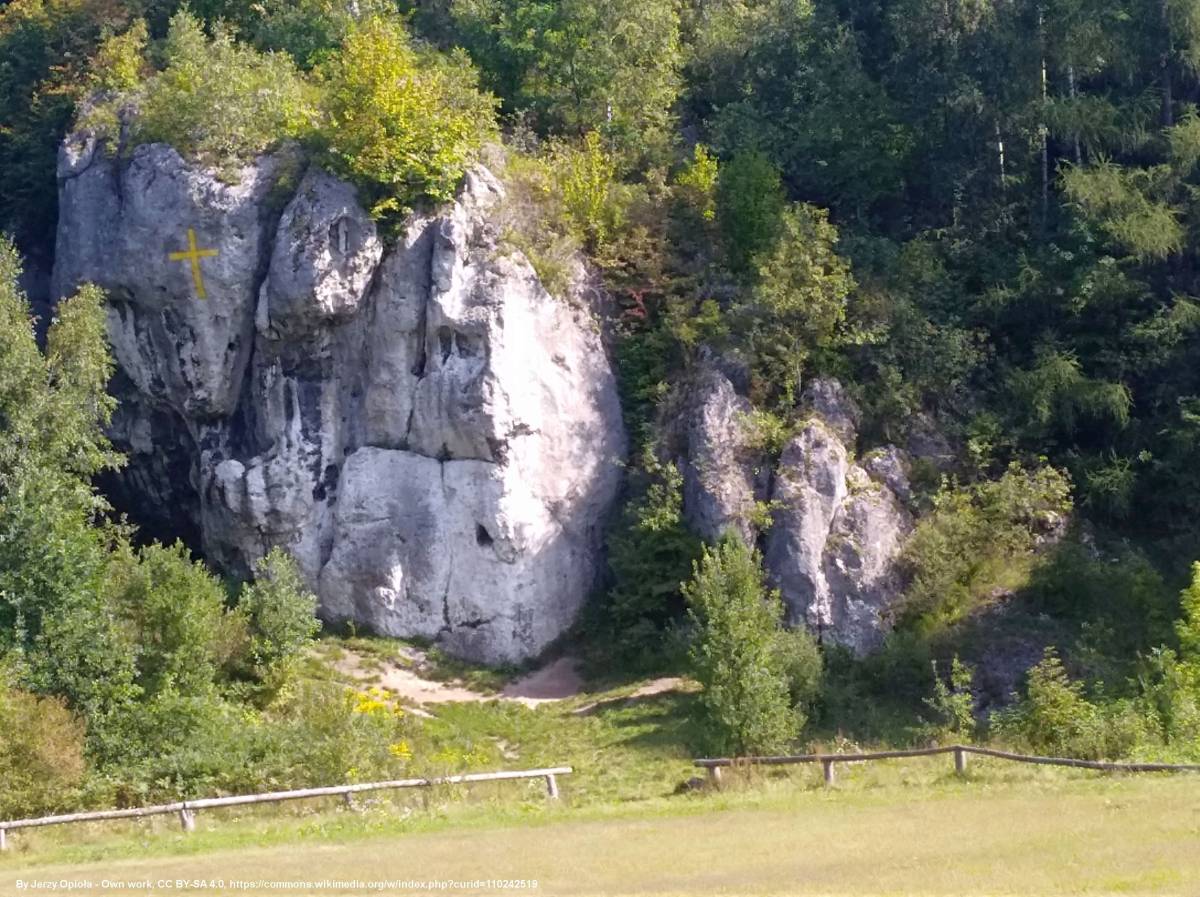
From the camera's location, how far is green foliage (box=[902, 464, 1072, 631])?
1020 inches

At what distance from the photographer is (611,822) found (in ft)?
55.2

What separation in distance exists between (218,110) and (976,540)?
675 inches

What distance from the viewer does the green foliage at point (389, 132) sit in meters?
28.2

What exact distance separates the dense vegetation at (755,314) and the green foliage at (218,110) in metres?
0.07

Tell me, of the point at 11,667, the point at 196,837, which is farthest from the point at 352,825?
the point at 11,667

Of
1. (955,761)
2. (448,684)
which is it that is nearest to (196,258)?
(448,684)

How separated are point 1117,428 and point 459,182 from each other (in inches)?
534

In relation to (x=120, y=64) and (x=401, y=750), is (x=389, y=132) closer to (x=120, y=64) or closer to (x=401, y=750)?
(x=120, y=64)

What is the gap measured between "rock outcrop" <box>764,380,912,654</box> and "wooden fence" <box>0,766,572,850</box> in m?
8.18

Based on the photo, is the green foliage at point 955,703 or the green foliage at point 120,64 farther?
the green foliage at point 120,64

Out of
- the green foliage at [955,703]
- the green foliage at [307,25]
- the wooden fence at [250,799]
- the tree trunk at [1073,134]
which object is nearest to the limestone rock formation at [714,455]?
the green foliage at [955,703]

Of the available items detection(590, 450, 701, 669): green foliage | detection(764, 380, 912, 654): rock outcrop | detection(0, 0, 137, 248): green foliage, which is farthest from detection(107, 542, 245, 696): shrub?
detection(0, 0, 137, 248): green foliage

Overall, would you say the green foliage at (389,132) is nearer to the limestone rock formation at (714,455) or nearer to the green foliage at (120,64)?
the green foliage at (120,64)

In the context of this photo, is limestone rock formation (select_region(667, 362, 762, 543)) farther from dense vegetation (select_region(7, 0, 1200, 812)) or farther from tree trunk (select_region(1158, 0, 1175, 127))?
tree trunk (select_region(1158, 0, 1175, 127))
